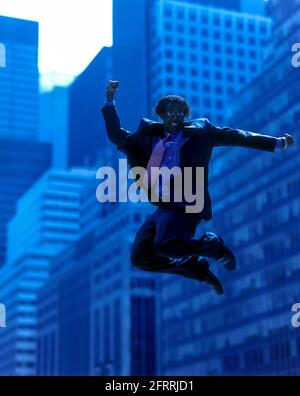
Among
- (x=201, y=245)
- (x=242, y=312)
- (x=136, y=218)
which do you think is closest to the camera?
(x=201, y=245)

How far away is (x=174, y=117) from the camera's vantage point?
8922mm

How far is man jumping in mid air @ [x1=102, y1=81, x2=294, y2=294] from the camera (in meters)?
8.40

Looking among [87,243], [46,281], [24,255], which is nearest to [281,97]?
[87,243]

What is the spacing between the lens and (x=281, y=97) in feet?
329

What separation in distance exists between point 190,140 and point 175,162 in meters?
0.32

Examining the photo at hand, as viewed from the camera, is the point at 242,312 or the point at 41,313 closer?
the point at 242,312

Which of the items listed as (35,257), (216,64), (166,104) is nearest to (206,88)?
(216,64)

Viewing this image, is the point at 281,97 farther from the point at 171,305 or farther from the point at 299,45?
the point at 299,45

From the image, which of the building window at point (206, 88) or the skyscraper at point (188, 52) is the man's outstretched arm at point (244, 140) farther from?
the building window at point (206, 88)

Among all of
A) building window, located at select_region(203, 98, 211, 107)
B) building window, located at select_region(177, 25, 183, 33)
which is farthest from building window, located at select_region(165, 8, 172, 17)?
building window, located at select_region(203, 98, 211, 107)

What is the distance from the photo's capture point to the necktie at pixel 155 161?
27.8ft

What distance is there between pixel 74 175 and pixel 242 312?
3650 inches

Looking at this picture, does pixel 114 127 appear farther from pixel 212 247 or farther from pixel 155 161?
pixel 212 247

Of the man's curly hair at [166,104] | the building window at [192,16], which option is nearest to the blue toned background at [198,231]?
the building window at [192,16]
